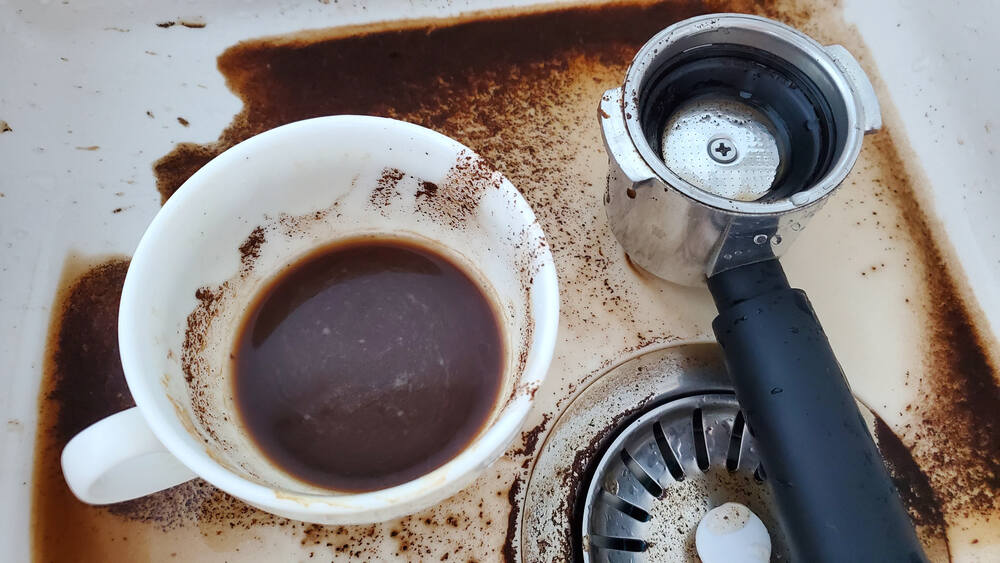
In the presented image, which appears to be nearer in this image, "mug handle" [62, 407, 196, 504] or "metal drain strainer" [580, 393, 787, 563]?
"mug handle" [62, 407, 196, 504]

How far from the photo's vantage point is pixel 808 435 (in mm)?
441

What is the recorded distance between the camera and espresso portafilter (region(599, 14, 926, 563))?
1.42ft

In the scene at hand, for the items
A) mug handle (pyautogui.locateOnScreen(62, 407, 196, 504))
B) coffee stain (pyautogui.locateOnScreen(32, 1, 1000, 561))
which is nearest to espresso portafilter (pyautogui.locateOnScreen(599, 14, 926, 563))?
coffee stain (pyautogui.locateOnScreen(32, 1, 1000, 561))

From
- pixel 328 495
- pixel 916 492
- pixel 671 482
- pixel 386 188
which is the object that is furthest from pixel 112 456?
pixel 916 492

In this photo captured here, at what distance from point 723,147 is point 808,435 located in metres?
0.24

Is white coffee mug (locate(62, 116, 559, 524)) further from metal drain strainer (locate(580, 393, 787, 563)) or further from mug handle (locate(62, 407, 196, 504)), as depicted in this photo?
metal drain strainer (locate(580, 393, 787, 563))

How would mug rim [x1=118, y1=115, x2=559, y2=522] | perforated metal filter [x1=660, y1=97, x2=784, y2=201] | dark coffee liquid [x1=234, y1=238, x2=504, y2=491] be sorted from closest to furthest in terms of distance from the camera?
mug rim [x1=118, y1=115, x2=559, y2=522] < dark coffee liquid [x1=234, y1=238, x2=504, y2=491] < perforated metal filter [x1=660, y1=97, x2=784, y2=201]

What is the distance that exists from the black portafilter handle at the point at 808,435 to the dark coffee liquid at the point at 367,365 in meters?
0.18

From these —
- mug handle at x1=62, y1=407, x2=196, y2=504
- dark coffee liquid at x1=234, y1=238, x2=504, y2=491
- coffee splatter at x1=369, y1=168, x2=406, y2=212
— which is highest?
coffee splatter at x1=369, y1=168, x2=406, y2=212

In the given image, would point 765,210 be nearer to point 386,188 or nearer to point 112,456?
point 386,188

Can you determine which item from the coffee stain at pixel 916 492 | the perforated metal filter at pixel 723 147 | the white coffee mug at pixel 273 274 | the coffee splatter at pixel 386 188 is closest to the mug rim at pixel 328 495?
the white coffee mug at pixel 273 274

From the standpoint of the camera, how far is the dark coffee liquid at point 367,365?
1.44 ft

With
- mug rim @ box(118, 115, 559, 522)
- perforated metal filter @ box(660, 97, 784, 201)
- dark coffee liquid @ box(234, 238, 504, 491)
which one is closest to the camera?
mug rim @ box(118, 115, 559, 522)

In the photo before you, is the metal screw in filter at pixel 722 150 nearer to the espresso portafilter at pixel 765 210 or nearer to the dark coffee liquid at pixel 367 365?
the espresso portafilter at pixel 765 210
